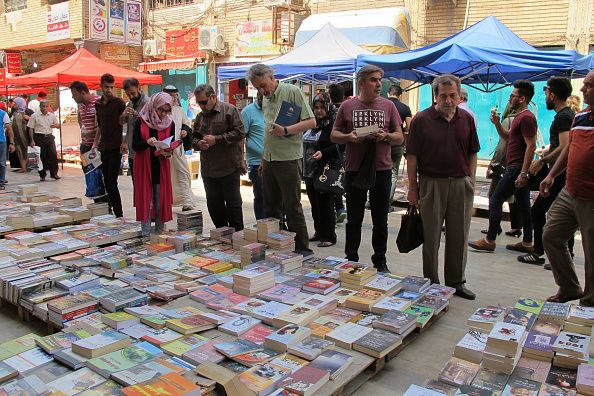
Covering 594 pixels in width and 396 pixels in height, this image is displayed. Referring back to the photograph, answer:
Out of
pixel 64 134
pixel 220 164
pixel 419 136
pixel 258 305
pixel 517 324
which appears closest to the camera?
pixel 517 324

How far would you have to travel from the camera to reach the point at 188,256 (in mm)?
4645

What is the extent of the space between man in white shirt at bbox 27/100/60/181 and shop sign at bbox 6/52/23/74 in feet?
41.4

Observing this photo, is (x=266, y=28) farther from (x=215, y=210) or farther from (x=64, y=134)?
(x=215, y=210)

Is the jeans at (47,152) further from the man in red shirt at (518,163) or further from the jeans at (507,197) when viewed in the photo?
the jeans at (507,197)

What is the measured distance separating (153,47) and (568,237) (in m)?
17.1

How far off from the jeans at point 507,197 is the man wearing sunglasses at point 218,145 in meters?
2.64

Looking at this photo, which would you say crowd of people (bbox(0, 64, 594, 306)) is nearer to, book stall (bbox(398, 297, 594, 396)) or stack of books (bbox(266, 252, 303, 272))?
stack of books (bbox(266, 252, 303, 272))

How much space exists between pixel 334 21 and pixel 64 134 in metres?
8.09

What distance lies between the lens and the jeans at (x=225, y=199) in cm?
520

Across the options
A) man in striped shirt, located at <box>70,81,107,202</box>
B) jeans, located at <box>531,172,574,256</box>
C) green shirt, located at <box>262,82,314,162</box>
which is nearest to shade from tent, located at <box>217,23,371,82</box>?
man in striped shirt, located at <box>70,81,107,202</box>

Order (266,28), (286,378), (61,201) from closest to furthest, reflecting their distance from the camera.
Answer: (286,378), (61,201), (266,28)

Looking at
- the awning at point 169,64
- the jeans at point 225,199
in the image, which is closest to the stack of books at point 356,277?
the jeans at point 225,199

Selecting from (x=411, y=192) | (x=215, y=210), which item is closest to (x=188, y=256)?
(x=215, y=210)

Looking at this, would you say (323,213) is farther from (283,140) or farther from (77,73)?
(77,73)
